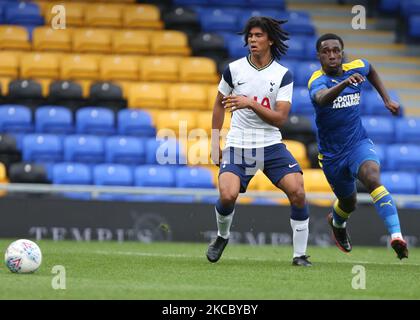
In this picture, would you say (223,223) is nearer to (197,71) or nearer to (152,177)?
(152,177)

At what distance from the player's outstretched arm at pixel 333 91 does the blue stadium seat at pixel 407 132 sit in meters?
7.84

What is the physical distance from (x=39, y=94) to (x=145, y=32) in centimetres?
263

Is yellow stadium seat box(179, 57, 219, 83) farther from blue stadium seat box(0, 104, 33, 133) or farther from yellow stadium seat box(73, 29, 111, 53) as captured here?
blue stadium seat box(0, 104, 33, 133)

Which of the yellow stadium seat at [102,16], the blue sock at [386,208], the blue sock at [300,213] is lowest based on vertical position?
the blue sock at [300,213]

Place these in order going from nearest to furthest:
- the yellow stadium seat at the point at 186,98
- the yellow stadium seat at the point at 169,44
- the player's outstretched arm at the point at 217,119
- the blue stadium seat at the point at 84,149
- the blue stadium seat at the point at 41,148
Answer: the player's outstretched arm at the point at 217,119, the blue stadium seat at the point at 41,148, the blue stadium seat at the point at 84,149, the yellow stadium seat at the point at 186,98, the yellow stadium seat at the point at 169,44

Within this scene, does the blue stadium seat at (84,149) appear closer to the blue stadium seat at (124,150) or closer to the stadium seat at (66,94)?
the blue stadium seat at (124,150)

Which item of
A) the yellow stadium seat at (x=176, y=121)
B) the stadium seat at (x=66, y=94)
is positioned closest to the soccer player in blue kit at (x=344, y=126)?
the yellow stadium seat at (x=176, y=121)

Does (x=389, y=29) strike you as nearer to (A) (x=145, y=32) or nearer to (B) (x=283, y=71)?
(A) (x=145, y=32)

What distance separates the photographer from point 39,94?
55.0ft

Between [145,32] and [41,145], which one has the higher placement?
[145,32]

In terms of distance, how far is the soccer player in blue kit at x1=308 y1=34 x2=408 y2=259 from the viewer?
31.6ft

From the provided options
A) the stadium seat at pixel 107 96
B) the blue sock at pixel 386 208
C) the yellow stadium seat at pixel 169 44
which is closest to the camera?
the blue sock at pixel 386 208

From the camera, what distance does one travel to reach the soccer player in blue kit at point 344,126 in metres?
9.64
